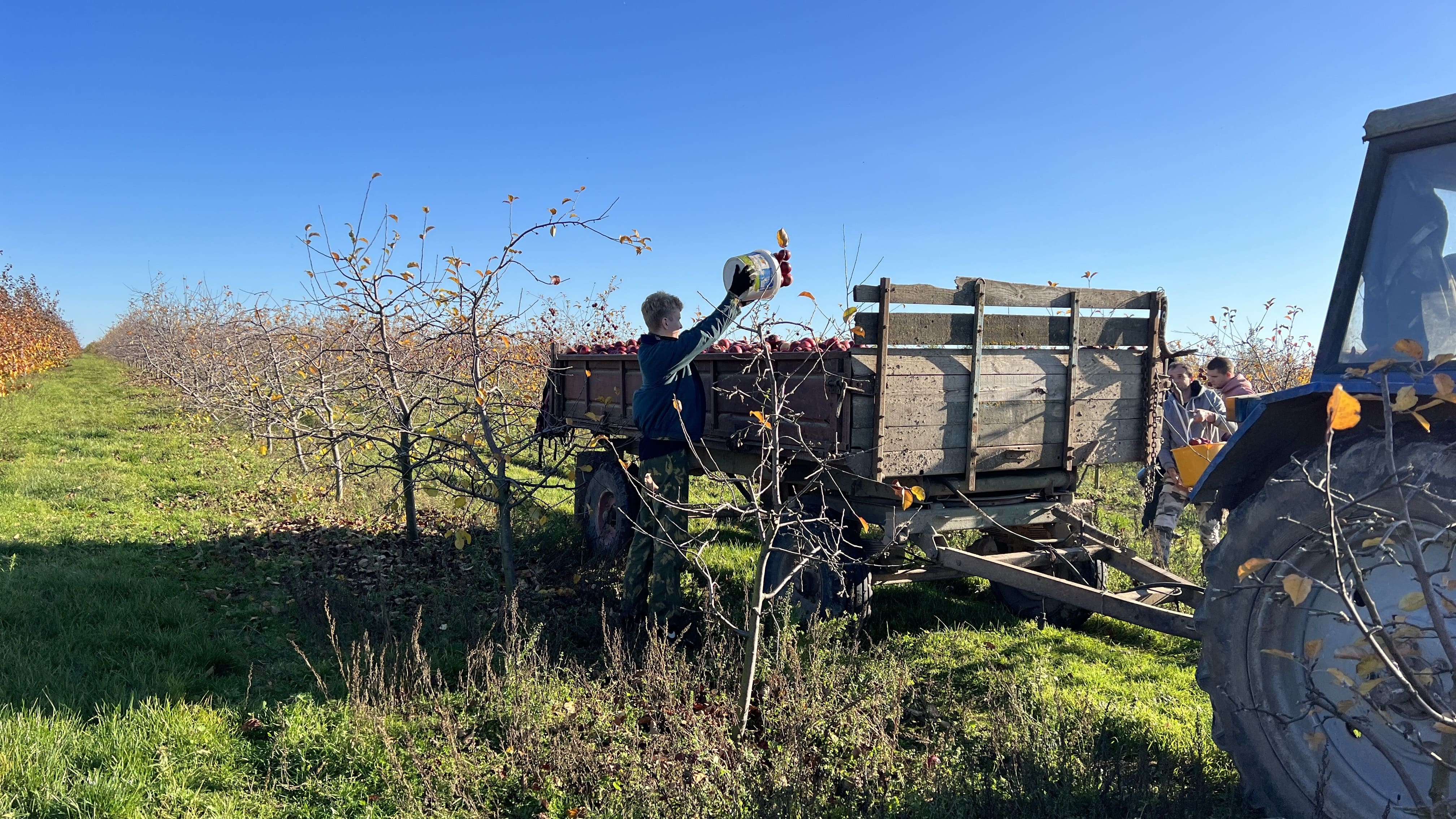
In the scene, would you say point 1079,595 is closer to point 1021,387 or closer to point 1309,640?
point 1021,387

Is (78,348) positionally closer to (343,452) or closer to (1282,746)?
(343,452)

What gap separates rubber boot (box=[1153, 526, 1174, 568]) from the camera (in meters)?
6.21

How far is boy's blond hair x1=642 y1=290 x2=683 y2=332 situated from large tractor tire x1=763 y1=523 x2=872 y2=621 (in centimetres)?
148

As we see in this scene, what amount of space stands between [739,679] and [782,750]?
773 mm

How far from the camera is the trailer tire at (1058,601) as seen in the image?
5.13 meters

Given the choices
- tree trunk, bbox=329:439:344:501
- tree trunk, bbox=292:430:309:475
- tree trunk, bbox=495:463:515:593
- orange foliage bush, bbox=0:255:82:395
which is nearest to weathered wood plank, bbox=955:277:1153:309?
tree trunk, bbox=495:463:515:593

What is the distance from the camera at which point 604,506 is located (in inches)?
275

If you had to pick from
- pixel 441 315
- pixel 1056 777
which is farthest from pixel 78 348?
pixel 1056 777

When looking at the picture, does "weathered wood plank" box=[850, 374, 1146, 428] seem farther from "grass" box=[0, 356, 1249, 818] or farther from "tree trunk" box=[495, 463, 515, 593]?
"tree trunk" box=[495, 463, 515, 593]

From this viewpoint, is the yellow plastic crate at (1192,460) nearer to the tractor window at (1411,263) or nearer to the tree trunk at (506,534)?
the tractor window at (1411,263)

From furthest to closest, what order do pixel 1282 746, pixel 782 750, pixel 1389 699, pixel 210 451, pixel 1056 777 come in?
1. pixel 210 451
2. pixel 782 750
3. pixel 1056 777
4. pixel 1282 746
5. pixel 1389 699

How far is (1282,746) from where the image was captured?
103 inches

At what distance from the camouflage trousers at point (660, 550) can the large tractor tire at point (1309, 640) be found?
2.67 m

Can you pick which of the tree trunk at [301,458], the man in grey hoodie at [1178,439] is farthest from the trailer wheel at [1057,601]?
the tree trunk at [301,458]
